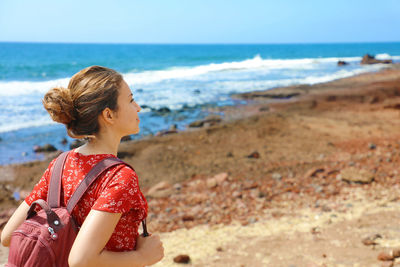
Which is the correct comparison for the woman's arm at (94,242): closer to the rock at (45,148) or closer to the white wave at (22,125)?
the rock at (45,148)

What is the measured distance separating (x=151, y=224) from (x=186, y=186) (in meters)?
1.67

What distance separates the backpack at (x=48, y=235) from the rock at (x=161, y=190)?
17.3ft

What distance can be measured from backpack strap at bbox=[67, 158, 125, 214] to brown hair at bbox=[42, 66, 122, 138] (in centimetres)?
16

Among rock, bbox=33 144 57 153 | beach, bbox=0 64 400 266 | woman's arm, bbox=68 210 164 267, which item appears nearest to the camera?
woman's arm, bbox=68 210 164 267

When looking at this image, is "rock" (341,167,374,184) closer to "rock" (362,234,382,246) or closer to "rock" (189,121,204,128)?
"rock" (362,234,382,246)

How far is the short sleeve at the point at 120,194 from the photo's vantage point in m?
1.23

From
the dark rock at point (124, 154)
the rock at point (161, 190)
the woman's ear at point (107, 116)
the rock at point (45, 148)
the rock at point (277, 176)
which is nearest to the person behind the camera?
the woman's ear at point (107, 116)

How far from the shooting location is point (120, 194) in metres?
1.26

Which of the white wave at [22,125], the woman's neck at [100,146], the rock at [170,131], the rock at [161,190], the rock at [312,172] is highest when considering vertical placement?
the woman's neck at [100,146]

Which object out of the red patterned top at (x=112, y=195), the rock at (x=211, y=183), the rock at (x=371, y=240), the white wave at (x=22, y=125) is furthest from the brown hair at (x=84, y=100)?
the white wave at (x=22, y=125)

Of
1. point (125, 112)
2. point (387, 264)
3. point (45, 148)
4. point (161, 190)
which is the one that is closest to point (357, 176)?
point (387, 264)

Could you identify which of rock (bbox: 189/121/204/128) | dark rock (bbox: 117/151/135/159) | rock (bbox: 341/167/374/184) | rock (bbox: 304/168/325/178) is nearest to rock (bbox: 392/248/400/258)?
rock (bbox: 341/167/374/184)

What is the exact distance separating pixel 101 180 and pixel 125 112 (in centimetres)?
28

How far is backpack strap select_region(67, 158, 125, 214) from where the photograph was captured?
1.30m
